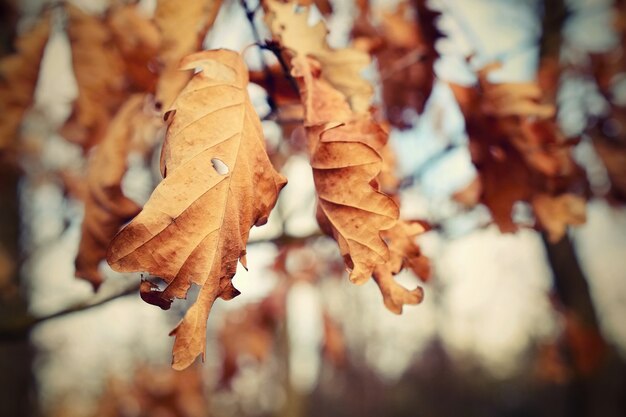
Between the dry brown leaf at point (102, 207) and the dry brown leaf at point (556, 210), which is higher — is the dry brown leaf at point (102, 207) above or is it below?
above

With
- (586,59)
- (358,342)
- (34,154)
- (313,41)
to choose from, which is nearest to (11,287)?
(34,154)

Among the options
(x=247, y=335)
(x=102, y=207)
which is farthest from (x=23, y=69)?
(x=247, y=335)

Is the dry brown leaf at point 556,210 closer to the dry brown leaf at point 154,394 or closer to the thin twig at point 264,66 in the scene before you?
the thin twig at point 264,66

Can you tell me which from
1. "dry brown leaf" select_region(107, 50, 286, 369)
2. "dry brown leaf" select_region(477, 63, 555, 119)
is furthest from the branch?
"dry brown leaf" select_region(477, 63, 555, 119)

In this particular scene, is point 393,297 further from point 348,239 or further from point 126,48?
point 126,48

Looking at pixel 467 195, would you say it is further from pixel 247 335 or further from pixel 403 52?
pixel 247 335

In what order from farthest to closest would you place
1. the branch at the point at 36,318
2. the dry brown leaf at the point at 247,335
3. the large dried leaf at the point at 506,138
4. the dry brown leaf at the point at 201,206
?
the dry brown leaf at the point at 247,335
the branch at the point at 36,318
the large dried leaf at the point at 506,138
the dry brown leaf at the point at 201,206

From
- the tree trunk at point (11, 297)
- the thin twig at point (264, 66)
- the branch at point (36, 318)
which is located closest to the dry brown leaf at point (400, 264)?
the thin twig at point (264, 66)
